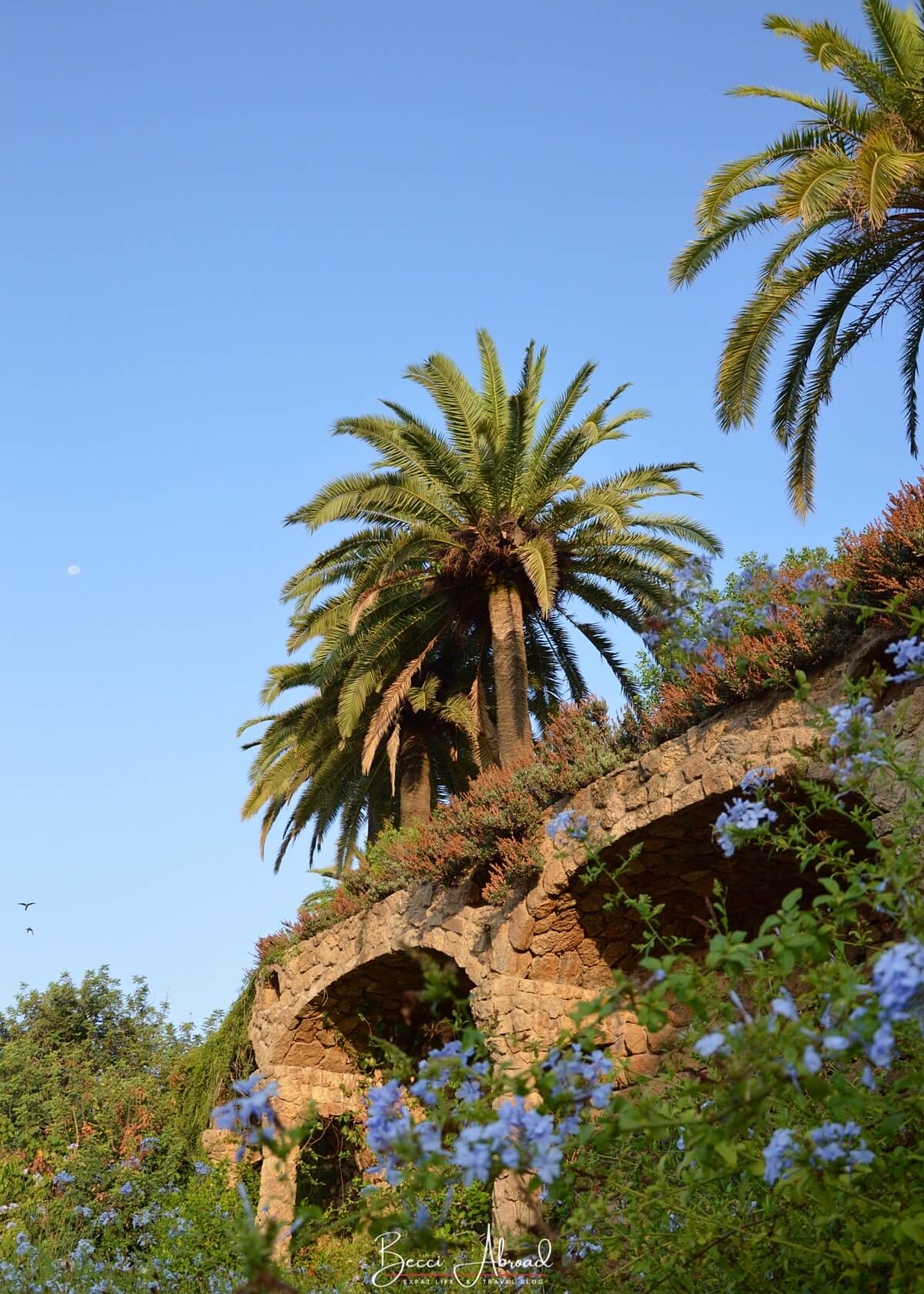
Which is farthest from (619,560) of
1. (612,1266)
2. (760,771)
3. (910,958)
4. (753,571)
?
(910,958)

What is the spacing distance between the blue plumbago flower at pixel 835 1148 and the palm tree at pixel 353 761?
10.9 meters

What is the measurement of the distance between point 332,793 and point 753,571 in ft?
34.5

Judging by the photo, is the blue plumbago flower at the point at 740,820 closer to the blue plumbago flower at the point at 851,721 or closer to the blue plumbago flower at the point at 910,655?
the blue plumbago flower at the point at 851,721

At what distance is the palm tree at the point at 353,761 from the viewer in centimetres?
1390

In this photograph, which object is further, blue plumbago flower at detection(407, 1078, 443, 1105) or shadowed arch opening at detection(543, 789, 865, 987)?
shadowed arch opening at detection(543, 789, 865, 987)

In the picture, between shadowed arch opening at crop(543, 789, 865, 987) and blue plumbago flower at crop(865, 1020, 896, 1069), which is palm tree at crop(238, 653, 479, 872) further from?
blue plumbago flower at crop(865, 1020, 896, 1069)

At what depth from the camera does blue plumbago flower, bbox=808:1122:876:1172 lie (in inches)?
74.7

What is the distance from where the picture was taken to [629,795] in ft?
24.0

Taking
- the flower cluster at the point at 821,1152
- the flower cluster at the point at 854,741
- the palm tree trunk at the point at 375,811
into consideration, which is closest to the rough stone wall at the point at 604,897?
Answer: the flower cluster at the point at 854,741

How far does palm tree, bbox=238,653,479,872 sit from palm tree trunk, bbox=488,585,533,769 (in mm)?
1638

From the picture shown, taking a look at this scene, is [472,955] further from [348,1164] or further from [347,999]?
[348,1164]

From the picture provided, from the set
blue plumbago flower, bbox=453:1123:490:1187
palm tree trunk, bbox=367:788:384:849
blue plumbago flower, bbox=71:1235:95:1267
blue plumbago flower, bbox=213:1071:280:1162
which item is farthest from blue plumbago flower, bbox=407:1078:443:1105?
palm tree trunk, bbox=367:788:384:849

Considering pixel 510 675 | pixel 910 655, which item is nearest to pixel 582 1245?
pixel 910 655

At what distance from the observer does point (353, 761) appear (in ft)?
47.7
